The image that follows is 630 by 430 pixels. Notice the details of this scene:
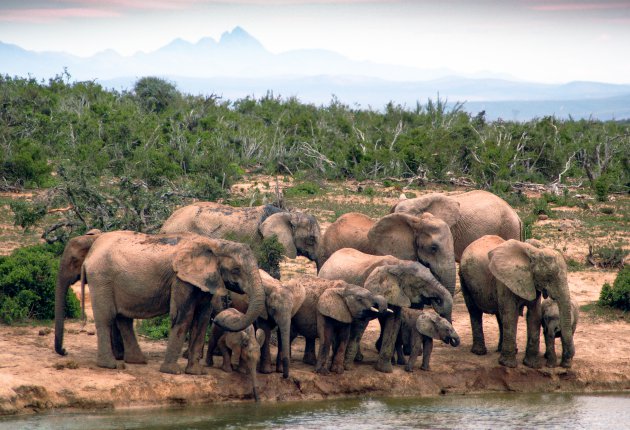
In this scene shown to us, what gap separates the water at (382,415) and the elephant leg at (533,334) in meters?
0.55

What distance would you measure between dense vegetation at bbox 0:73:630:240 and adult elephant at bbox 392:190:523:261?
4.82 m

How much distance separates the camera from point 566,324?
44.6ft

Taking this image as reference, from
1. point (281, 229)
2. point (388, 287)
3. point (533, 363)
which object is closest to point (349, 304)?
point (388, 287)

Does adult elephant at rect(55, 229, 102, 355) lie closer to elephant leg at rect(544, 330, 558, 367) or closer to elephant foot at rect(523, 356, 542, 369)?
elephant foot at rect(523, 356, 542, 369)

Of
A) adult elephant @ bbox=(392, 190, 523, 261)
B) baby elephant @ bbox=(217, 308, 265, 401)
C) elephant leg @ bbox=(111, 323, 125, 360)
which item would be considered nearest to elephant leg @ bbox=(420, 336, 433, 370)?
baby elephant @ bbox=(217, 308, 265, 401)

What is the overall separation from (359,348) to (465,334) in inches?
90.5

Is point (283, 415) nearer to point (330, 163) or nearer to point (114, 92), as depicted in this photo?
point (330, 163)

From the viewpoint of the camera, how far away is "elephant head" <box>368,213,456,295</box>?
1522cm

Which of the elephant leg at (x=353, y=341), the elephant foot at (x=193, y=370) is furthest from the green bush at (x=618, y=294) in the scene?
the elephant foot at (x=193, y=370)

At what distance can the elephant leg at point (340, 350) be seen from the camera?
43.3 ft

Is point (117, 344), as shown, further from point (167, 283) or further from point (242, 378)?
point (242, 378)

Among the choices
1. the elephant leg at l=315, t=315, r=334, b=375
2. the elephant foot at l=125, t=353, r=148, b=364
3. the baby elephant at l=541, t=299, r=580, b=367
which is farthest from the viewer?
the baby elephant at l=541, t=299, r=580, b=367

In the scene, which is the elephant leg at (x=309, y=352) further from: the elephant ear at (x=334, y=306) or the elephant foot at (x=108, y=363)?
the elephant foot at (x=108, y=363)

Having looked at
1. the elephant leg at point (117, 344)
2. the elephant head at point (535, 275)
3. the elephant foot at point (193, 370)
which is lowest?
the elephant foot at point (193, 370)
